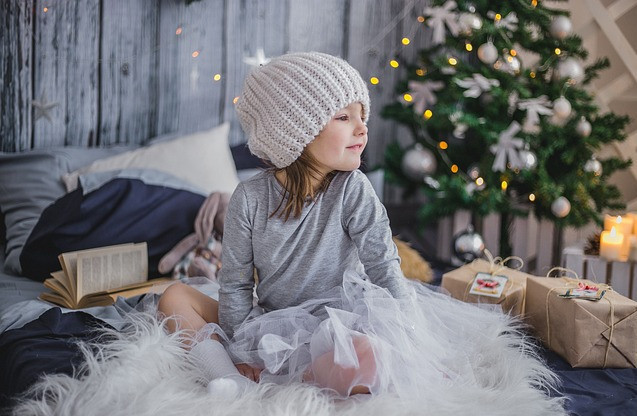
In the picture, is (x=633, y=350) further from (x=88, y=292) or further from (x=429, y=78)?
(x=429, y=78)

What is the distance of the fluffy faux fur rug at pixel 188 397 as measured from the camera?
98 cm

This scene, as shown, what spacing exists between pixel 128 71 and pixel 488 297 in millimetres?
1431

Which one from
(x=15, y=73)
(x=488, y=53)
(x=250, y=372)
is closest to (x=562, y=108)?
(x=488, y=53)

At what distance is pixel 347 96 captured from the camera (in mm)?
1230

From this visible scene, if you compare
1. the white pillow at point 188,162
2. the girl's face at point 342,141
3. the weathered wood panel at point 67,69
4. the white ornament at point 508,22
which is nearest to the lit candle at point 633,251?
the white ornament at point 508,22

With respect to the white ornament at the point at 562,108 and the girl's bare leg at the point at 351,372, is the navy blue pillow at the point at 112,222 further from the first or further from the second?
the white ornament at the point at 562,108

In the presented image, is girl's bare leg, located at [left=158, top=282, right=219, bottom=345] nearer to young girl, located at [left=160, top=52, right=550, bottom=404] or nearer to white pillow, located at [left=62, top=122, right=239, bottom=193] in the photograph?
young girl, located at [left=160, top=52, right=550, bottom=404]

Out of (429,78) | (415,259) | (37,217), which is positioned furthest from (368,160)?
(37,217)

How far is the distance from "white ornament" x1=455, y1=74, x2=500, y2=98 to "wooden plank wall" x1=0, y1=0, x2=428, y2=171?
1.88 feet

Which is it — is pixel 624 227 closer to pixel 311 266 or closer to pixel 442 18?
pixel 442 18

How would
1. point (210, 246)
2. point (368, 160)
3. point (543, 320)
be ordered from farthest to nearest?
point (368, 160), point (210, 246), point (543, 320)

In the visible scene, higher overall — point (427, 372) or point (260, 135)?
point (260, 135)

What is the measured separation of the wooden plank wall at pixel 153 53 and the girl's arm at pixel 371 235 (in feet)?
4.03

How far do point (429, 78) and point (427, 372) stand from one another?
4.97 ft
